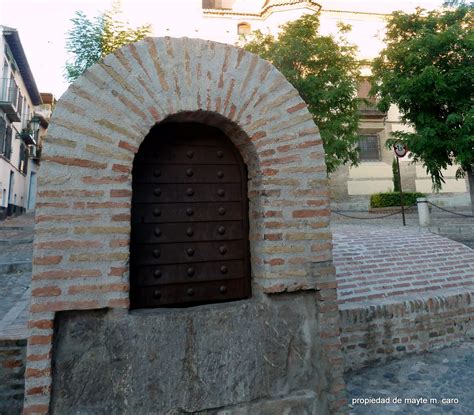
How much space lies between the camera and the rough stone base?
2.07 metres

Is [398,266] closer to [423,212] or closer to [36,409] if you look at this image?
[423,212]

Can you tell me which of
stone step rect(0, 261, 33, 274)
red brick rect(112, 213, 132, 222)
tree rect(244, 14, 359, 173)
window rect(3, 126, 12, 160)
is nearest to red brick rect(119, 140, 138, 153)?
red brick rect(112, 213, 132, 222)

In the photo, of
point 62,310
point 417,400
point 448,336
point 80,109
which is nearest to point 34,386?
point 62,310

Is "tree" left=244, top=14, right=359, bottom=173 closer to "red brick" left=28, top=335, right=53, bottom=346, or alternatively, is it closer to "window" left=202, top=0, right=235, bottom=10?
"red brick" left=28, top=335, right=53, bottom=346

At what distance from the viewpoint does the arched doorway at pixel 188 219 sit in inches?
95.6

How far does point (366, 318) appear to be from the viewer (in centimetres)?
386

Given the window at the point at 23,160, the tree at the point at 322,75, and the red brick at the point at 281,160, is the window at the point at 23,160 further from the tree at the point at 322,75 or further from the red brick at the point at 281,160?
the red brick at the point at 281,160

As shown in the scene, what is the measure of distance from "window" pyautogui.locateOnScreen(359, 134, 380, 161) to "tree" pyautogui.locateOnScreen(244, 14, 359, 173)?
21.7ft

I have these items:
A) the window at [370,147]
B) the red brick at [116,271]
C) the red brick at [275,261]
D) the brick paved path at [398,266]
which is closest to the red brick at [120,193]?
the red brick at [116,271]

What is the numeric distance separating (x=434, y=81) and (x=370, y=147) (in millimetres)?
9311

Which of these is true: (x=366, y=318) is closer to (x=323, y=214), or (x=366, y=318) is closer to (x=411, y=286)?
(x=411, y=286)

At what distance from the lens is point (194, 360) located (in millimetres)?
2238

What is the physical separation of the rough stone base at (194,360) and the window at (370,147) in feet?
57.9

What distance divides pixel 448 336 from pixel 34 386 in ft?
15.2
